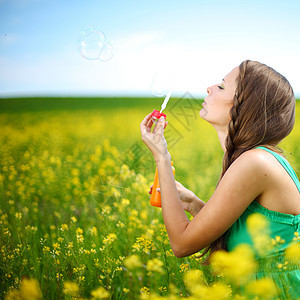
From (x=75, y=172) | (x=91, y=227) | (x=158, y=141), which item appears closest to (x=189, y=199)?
(x=158, y=141)

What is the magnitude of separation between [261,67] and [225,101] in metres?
0.21

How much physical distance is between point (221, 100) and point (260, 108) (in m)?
0.19

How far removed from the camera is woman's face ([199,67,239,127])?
153 cm

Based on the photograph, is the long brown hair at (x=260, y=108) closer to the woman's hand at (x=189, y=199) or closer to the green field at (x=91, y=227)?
the green field at (x=91, y=227)

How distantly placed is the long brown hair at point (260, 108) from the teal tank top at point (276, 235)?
0.10 meters

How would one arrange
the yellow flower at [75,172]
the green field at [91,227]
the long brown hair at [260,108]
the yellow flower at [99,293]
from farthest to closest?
the yellow flower at [75,172] → the green field at [91,227] → the long brown hair at [260,108] → the yellow flower at [99,293]

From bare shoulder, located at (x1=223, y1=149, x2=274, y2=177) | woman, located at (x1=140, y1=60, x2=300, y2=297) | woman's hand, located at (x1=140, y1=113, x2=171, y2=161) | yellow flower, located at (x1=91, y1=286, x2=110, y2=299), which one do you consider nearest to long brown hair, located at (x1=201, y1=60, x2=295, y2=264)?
woman, located at (x1=140, y1=60, x2=300, y2=297)

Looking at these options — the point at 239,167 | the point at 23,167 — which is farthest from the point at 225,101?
the point at 23,167

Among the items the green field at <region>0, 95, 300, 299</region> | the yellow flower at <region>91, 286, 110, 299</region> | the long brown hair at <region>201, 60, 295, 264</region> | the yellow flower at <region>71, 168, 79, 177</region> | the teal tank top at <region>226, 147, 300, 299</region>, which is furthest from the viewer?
the yellow flower at <region>71, 168, 79, 177</region>

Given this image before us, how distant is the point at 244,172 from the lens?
128cm

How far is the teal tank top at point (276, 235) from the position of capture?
1.28m

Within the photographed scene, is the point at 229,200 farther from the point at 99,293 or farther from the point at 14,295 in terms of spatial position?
the point at 14,295

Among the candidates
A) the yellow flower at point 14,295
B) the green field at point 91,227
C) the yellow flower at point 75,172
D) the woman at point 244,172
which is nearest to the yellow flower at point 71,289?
the green field at point 91,227

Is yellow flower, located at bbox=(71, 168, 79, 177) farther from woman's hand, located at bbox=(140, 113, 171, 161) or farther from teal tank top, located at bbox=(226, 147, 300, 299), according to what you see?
teal tank top, located at bbox=(226, 147, 300, 299)
